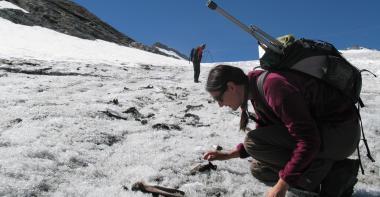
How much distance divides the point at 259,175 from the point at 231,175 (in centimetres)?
57

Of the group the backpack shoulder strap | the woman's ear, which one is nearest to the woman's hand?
the backpack shoulder strap

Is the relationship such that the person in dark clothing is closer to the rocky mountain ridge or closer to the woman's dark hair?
the woman's dark hair

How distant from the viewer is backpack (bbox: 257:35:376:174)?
3.98 meters

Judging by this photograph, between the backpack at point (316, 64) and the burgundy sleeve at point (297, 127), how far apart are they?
12.8 inches

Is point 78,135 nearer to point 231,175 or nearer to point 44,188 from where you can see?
point 44,188

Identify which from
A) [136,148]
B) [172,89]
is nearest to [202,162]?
[136,148]

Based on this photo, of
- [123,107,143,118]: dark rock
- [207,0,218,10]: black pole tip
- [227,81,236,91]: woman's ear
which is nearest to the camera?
[227,81,236,91]: woman's ear

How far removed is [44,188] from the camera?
4879 millimetres

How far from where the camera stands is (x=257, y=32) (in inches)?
184

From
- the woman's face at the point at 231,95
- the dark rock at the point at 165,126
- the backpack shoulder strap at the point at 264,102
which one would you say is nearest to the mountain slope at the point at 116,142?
the dark rock at the point at 165,126

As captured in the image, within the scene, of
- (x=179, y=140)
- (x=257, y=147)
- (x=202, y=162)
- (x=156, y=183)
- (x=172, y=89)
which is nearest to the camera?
(x=257, y=147)

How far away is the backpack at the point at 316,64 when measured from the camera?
3984mm

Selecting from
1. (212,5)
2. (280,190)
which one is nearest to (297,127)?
(280,190)

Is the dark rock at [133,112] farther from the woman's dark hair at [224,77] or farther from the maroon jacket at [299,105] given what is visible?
the maroon jacket at [299,105]
